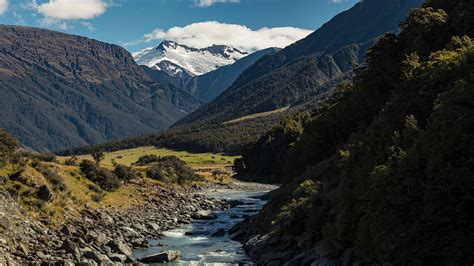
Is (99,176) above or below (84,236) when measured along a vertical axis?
above

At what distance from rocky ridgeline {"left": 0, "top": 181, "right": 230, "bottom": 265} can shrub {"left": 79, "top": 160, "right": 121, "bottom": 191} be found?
767cm

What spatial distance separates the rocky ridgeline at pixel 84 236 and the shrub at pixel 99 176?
7.67 metres

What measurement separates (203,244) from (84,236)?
14.3m

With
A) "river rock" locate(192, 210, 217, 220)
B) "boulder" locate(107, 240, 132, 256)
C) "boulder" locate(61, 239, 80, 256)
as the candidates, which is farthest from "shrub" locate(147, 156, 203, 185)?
"boulder" locate(61, 239, 80, 256)

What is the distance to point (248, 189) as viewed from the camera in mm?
137750

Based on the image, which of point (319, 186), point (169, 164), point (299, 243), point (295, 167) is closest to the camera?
point (299, 243)

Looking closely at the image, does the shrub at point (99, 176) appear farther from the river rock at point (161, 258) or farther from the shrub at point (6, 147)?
the river rock at point (161, 258)

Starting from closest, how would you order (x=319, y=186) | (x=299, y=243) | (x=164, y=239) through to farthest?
(x=299, y=243) < (x=319, y=186) < (x=164, y=239)

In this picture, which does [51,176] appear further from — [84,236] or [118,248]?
[118,248]

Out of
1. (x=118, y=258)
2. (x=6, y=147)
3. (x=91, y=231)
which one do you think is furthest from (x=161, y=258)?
(x=6, y=147)

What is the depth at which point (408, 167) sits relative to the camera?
3006 centimetres

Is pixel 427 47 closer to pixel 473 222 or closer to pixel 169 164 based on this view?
pixel 473 222

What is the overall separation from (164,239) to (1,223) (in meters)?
20.5

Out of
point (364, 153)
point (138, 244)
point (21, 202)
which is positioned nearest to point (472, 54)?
point (364, 153)
